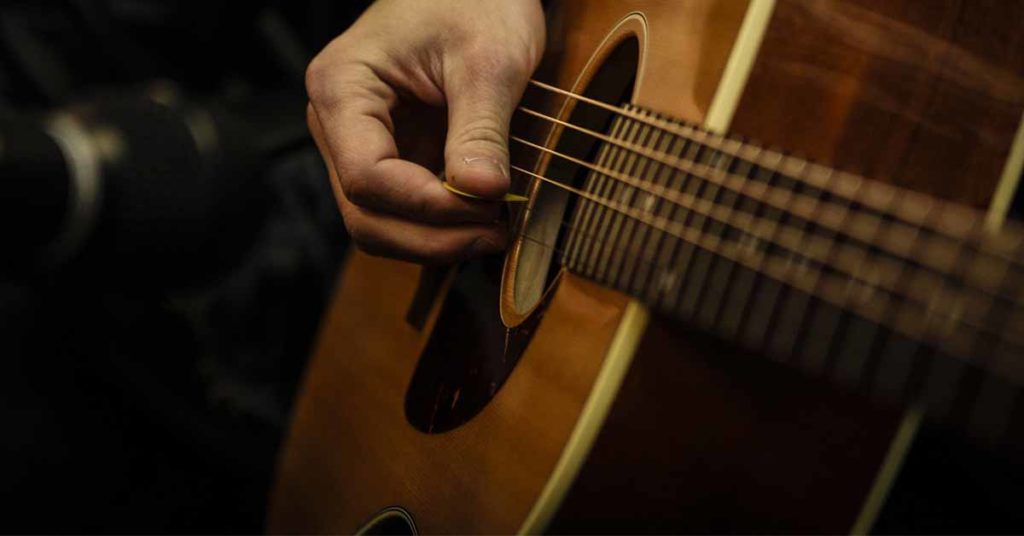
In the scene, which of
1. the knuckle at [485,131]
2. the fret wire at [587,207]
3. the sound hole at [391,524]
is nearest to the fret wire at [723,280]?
the fret wire at [587,207]

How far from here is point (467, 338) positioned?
2.15 ft

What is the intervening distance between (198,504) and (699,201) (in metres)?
1.33

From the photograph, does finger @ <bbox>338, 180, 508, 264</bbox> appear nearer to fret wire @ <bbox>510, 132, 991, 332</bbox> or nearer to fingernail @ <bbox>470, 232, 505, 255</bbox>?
fingernail @ <bbox>470, 232, 505, 255</bbox>

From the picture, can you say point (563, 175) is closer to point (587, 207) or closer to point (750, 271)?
point (587, 207)

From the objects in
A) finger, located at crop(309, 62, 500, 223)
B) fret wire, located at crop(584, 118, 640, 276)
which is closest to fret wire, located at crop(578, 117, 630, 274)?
fret wire, located at crop(584, 118, 640, 276)

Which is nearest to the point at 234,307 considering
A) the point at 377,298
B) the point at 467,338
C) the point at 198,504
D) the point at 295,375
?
the point at 295,375

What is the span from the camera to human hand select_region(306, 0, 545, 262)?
2.03ft

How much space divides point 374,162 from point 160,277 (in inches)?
36.5

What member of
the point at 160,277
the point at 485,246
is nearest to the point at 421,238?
the point at 485,246

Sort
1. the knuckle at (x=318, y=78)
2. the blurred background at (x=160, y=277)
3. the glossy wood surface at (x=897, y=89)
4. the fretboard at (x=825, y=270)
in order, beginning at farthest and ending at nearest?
the blurred background at (x=160, y=277), the knuckle at (x=318, y=78), the glossy wood surface at (x=897, y=89), the fretboard at (x=825, y=270)

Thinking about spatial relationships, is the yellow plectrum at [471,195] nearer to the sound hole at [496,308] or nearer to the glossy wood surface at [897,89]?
the sound hole at [496,308]

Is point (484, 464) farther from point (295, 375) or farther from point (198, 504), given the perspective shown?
point (198, 504)

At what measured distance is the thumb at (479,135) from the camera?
1.92ft

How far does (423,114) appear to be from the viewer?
0.76 m
